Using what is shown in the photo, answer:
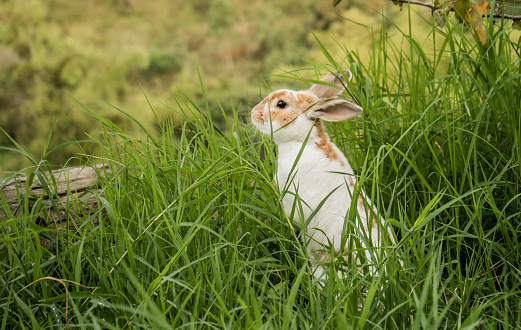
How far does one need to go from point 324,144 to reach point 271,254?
1.58ft

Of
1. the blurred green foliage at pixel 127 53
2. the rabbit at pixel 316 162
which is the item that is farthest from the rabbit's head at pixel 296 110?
the blurred green foliage at pixel 127 53

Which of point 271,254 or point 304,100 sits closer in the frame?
point 271,254

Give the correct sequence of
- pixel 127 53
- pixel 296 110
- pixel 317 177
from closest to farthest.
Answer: pixel 317 177 → pixel 296 110 → pixel 127 53

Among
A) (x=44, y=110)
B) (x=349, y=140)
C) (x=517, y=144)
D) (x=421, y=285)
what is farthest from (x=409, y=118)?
(x=44, y=110)

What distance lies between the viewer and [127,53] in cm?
786

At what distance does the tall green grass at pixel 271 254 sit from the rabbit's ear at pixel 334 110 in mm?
69

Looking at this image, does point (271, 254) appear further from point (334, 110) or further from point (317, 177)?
point (334, 110)

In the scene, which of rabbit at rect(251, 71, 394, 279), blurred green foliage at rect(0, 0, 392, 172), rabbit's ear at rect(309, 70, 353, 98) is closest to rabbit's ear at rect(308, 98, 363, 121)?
rabbit at rect(251, 71, 394, 279)

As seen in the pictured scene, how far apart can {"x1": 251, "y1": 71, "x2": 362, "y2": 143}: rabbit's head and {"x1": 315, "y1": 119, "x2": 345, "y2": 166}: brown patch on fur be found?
0.03 m

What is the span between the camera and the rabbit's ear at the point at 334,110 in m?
1.76

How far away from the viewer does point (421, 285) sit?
4.68 ft

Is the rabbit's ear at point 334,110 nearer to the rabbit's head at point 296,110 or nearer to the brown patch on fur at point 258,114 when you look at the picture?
the rabbit's head at point 296,110

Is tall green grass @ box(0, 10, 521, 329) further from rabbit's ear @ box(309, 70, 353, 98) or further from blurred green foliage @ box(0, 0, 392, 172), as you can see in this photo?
blurred green foliage @ box(0, 0, 392, 172)

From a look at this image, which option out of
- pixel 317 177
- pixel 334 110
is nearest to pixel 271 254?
pixel 317 177
